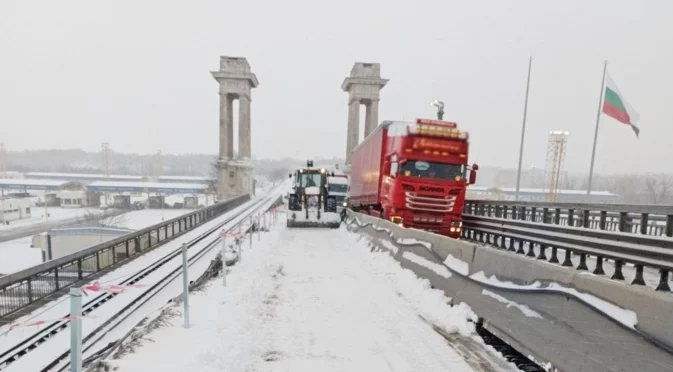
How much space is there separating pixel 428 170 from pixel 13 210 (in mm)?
71526

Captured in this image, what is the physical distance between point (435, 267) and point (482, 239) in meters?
8.62

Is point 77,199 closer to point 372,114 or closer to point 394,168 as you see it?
point 372,114

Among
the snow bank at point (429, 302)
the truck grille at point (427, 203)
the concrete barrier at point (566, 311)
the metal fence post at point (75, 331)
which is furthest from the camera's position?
the truck grille at point (427, 203)

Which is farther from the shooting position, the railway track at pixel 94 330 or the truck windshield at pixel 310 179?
the truck windshield at pixel 310 179

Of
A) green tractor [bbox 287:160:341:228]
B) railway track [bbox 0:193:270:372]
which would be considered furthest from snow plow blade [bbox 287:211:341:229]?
railway track [bbox 0:193:270:372]

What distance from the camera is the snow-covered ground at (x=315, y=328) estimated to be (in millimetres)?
4156

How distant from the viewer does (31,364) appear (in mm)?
5098

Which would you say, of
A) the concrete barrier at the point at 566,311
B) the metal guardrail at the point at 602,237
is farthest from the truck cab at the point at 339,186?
the concrete barrier at the point at 566,311

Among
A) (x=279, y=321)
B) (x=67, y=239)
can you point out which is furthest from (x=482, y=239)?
(x=67, y=239)

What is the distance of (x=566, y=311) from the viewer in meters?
3.53

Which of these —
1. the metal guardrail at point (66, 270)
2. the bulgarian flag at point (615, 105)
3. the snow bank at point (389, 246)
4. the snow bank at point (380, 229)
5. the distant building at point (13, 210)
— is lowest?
the distant building at point (13, 210)

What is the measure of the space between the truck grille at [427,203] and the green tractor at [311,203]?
846cm

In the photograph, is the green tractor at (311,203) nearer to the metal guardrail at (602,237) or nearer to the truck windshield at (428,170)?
the truck windshield at (428,170)

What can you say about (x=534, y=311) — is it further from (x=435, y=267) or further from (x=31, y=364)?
(x=31, y=364)
